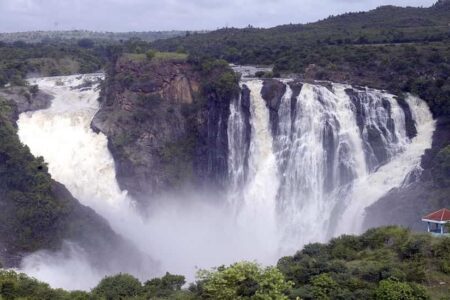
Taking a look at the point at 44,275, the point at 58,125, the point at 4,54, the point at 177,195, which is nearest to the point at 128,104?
the point at 58,125

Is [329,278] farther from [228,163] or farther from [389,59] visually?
[389,59]

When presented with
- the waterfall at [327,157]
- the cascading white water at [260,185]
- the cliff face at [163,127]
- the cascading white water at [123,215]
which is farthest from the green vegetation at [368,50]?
the cascading white water at [123,215]

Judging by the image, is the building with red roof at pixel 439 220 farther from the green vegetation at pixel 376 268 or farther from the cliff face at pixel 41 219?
the cliff face at pixel 41 219

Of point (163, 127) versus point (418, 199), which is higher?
point (163, 127)

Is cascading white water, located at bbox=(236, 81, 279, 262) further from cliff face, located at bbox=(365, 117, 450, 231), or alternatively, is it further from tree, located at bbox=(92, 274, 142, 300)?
tree, located at bbox=(92, 274, 142, 300)

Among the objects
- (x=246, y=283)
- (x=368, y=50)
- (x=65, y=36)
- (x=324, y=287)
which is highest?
(x=65, y=36)

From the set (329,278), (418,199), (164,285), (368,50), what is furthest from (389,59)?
(329,278)

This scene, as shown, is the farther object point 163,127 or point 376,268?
point 163,127
